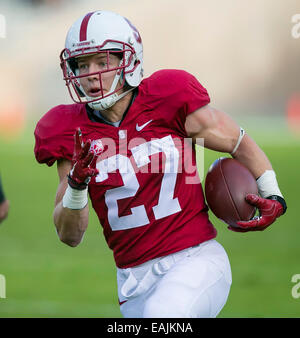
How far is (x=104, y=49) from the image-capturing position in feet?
10.6

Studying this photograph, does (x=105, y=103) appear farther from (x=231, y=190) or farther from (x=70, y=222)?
(x=231, y=190)

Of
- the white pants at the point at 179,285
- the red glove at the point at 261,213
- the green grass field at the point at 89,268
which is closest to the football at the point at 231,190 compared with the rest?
the red glove at the point at 261,213

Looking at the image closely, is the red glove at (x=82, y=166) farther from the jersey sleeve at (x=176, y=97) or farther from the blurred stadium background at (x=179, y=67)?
the blurred stadium background at (x=179, y=67)

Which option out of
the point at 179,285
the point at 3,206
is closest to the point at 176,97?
the point at 179,285

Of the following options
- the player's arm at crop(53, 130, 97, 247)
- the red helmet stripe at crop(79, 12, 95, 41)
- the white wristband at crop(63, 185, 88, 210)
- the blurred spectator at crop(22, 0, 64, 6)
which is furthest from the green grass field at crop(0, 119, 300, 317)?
the blurred spectator at crop(22, 0, 64, 6)

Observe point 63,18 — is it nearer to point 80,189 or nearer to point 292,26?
point 292,26

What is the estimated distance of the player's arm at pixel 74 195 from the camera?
2.87 m

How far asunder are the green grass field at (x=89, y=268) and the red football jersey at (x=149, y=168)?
2240 millimetres

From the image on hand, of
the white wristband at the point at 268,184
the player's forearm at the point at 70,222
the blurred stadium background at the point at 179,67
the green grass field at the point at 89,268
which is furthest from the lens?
the blurred stadium background at the point at 179,67

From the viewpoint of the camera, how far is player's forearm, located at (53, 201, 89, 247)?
3.09 meters

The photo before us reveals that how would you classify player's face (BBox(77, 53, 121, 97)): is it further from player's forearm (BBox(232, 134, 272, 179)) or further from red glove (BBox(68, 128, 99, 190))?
player's forearm (BBox(232, 134, 272, 179))

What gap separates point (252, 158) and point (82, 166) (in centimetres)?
94

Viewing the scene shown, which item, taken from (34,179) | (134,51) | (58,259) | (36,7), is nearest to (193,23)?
(36,7)

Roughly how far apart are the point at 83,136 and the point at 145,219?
1.63 ft
